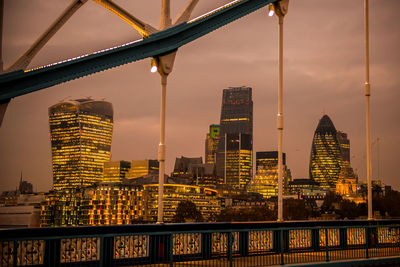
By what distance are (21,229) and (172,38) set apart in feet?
20.1

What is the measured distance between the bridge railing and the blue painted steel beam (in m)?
3.22

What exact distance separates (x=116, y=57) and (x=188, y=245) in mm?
4635

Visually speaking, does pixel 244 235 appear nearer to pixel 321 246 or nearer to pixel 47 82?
pixel 321 246

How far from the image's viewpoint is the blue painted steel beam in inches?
424

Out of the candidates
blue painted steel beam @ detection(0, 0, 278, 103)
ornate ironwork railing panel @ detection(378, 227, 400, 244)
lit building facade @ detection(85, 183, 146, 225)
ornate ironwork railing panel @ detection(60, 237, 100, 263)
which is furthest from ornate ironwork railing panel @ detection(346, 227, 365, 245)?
lit building facade @ detection(85, 183, 146, 225)

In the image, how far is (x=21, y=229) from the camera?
9.30m

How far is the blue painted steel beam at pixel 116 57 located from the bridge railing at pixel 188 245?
3222 millimetres

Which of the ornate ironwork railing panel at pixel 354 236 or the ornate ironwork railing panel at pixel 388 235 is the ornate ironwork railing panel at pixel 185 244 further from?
the ornate ironwork railing panel at pixel 388 235

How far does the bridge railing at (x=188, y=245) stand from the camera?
903 centimetres

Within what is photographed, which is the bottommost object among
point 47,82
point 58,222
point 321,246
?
point 58,222

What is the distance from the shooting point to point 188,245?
1152 centimetres

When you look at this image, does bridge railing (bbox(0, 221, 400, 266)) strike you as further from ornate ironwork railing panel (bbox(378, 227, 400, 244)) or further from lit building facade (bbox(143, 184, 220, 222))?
lit building facade (bbox(143, 184, 220, 222))

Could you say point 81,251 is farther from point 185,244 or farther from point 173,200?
point 173,200

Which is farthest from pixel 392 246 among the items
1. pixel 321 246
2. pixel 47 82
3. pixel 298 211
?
pixel 298 211
